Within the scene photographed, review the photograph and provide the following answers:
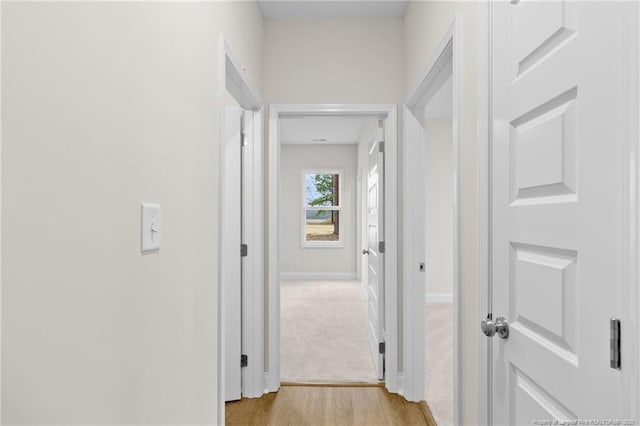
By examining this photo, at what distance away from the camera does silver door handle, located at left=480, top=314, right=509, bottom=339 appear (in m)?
1.26

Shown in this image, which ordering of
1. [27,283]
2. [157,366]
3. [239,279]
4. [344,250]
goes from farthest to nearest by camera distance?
1. [344,250]
2. [239,279]
3. [157,366]
4. [27,283]

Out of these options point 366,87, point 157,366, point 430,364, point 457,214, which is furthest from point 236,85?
point 430,364

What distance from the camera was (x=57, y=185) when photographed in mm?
755

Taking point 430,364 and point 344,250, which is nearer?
point 430,364

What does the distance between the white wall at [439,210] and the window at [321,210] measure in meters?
2.28

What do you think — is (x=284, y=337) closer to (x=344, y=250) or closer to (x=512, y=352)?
(x=512, y=352)

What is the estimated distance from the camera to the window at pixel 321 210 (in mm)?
7754

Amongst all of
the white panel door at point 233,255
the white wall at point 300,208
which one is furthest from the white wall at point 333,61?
the white wall at point 300,208

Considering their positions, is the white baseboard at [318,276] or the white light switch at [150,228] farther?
the white baseboard at [318,276]

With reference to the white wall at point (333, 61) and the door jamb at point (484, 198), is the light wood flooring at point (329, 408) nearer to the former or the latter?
the door jamb at point (484, 198)

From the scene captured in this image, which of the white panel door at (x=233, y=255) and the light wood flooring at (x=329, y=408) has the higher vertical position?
the white panel door at (x=233, y=255)

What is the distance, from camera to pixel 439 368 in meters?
3.20

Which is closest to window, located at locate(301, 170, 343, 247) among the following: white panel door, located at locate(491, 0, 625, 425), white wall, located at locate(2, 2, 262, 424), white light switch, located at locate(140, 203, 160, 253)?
white wall, located at locate(2, 2, 262, 424)

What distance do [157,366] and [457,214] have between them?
49.4 inches
